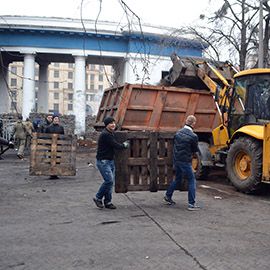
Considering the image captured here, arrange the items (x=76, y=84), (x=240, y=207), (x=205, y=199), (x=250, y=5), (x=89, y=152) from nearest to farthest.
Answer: (x=240, y=207) → (x=205, y=199) → (x=250, y=5) → (x=89, y=152) → (x=76, y=84)

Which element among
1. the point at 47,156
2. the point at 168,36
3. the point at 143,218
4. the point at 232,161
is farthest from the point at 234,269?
the point at 168,36

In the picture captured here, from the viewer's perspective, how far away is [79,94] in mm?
25094

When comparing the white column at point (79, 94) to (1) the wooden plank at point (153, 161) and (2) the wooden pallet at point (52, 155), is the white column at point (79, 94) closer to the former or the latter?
(2) the wooden pallet at point (52, 155)

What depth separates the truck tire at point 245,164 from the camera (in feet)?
30.1

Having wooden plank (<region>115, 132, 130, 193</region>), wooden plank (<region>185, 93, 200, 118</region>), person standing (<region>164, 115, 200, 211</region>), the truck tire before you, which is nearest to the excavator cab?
the truck tire

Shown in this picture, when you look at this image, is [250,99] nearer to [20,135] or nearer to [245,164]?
[245,164]

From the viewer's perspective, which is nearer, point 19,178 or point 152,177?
point 152,177

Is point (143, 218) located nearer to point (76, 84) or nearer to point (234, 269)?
point (234, 269)

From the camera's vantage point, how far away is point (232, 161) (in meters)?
9.97

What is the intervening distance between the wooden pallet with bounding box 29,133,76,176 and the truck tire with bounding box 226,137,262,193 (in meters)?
4.18

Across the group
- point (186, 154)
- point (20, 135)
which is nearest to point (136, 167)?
point (186, 154)

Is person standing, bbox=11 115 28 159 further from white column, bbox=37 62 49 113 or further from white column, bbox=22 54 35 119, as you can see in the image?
white column, bbox=37 62 49 113

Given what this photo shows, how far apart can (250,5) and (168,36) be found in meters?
3.78

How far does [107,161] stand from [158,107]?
3.84 metres
